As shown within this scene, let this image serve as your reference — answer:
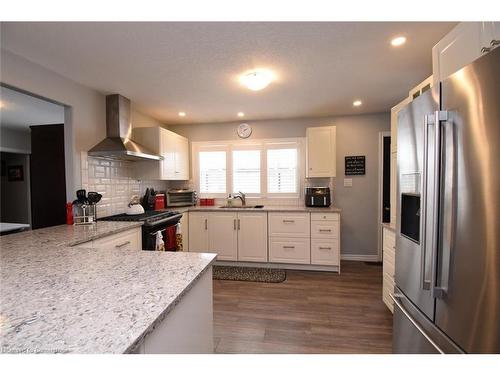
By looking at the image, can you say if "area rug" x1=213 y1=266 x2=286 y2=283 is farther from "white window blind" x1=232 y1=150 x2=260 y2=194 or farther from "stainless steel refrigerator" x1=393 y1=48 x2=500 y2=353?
"stainless steel refrigerator" x1=393 y1=48 x2=500 y2=353

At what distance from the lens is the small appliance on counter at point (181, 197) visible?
3779 mm

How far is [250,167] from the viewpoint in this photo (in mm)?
4070

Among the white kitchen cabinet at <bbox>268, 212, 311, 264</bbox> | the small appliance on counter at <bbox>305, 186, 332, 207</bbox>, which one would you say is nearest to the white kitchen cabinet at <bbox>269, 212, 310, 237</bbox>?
the white kitchen cabinet at <bbox>268, 212, 311, 264</bbox>

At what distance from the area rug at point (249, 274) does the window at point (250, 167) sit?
1.23 m

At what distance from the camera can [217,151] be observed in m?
4.14

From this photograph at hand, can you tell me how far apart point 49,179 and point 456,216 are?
3617 millimetres

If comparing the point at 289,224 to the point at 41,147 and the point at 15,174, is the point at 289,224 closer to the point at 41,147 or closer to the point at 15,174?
the point at 41,147

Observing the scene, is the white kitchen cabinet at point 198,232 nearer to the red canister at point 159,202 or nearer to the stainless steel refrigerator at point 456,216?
the red canister at point 159,202

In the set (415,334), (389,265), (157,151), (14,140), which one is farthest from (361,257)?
(14,140)

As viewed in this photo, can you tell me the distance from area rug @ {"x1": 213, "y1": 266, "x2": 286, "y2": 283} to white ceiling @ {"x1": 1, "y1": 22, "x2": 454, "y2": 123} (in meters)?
2.37

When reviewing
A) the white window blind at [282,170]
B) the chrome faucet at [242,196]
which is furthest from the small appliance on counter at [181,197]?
the white window blind at [282,170]

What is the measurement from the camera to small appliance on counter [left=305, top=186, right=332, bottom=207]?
3527 mm
